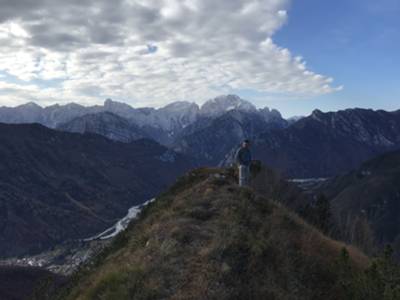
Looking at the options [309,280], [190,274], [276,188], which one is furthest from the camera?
[276,188]

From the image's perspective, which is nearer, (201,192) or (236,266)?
(236,266)

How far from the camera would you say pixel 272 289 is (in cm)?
1877

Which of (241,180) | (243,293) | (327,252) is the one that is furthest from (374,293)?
(241,180)

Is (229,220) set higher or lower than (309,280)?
higher

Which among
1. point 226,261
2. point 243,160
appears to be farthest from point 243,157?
point 226,261

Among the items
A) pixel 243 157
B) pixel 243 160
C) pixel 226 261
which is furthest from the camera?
pixel 243 157

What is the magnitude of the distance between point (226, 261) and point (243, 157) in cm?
1618

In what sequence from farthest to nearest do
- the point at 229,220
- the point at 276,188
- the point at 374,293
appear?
the point at 276,188, the point at 229,220, the point at 374,293

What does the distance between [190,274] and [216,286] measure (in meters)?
1.69

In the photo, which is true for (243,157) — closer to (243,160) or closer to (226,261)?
(243,160)

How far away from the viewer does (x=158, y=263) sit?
67.9 ft

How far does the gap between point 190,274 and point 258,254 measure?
369 centimetres

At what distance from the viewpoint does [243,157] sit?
3597cm

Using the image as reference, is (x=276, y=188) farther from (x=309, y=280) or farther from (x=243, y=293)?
(x=243, y=293)
